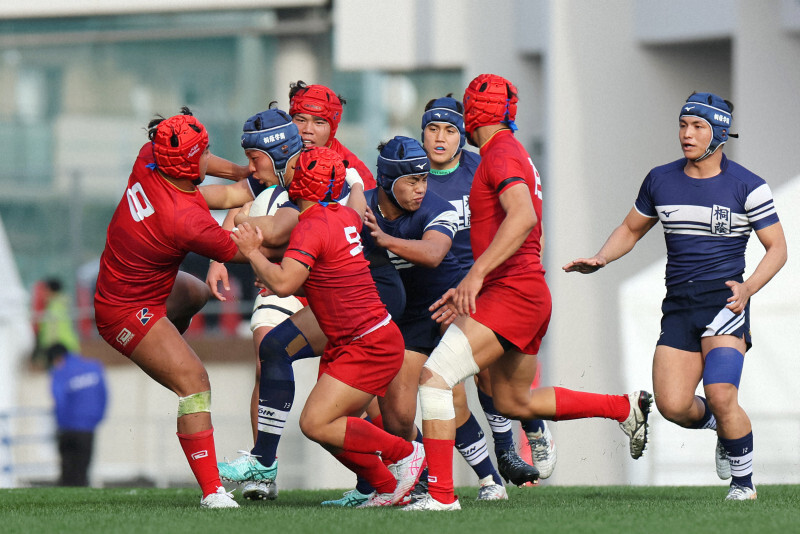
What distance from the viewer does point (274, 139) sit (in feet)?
26.4

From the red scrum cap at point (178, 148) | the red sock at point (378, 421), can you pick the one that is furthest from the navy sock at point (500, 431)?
the red scrum cap at point (178, 148)

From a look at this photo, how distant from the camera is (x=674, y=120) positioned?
16641 millimetres

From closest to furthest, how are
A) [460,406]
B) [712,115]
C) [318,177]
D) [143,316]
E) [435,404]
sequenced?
1. [435,404]
2. [318,177]
3. [143,316]
4. [712,115]
5. [460,406]

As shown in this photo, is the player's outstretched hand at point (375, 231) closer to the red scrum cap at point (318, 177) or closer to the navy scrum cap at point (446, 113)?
the red scrum cap at point (318, 177)

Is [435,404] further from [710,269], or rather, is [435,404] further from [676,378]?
[710,269]

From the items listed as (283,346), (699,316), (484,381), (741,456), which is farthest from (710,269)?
(283,346)

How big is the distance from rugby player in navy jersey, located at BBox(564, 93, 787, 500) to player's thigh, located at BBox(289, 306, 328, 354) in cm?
148

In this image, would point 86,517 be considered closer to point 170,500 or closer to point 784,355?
point 170,500

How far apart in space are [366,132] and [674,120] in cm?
529

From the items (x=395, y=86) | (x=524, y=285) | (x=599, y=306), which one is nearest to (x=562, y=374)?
(x=599, y=306)

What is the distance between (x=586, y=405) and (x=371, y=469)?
1.27m

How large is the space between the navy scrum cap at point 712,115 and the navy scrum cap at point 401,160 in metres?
1.58

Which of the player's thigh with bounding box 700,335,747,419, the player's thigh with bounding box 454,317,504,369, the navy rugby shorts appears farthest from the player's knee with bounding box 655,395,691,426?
the player's thigh with bounding box 454,317,504,369

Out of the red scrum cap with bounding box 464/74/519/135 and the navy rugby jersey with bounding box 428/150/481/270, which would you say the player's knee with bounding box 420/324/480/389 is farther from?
the navy rugby jersey with bounding box 428/150/481/270
